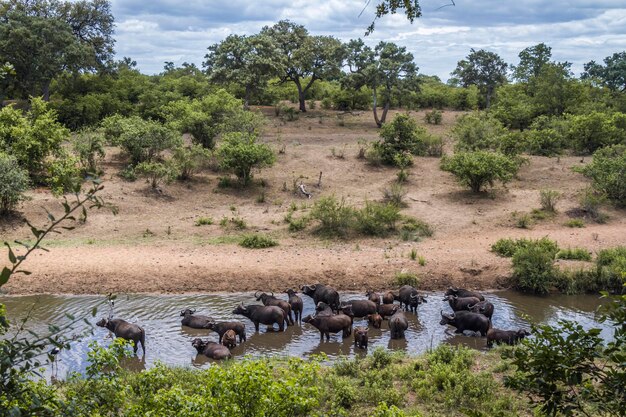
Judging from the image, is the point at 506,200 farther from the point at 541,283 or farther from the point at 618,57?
the point at 618,57

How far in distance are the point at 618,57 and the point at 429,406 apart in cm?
6075

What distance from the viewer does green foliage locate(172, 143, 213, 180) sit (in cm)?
2630

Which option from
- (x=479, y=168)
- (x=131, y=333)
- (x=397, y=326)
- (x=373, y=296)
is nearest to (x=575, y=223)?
(x=479, y=168)

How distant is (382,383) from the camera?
38.1ft

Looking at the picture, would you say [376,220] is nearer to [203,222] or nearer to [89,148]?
[203,222]

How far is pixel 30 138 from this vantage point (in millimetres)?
24234

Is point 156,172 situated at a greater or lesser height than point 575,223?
greater

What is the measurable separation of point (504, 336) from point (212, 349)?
250 inches

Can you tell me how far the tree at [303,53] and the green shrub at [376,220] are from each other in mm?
21895

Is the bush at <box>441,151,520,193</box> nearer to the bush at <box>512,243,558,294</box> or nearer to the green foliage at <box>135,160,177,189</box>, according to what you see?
the bush at <box>512,243,558,294</box>

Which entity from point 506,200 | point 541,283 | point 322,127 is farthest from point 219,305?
point 322,127

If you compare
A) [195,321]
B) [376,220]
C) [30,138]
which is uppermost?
[30,138]

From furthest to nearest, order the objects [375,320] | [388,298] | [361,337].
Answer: [388,298] < [375,320] < [361,337]

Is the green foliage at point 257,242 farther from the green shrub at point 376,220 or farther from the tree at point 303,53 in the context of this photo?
the tree at point 303,53
